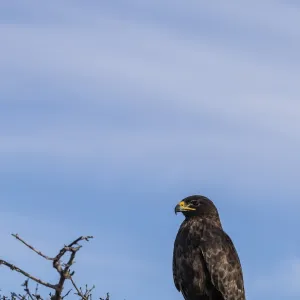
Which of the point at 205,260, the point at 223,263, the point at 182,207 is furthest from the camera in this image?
the point at 182,207

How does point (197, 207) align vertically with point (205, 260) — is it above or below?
above

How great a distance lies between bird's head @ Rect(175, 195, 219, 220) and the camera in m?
13.3

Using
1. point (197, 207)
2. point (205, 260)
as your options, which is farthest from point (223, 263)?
point (197, 207)

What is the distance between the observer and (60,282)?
580 centimetres

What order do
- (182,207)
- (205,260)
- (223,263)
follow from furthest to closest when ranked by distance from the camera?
(182,207) < (223,263) < (205,260)

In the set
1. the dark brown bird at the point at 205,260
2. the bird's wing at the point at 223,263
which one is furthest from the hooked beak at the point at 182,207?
the bird's wing at the point at 223,263

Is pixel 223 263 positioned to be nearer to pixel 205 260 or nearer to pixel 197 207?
pixel 205 260

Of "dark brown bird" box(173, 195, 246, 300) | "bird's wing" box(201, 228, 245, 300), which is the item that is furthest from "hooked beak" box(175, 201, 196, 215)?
"bird's wing" box(201, 228, 245, 300)

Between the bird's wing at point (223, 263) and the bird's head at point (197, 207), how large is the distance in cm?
38

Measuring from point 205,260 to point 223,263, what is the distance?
15.1 inches

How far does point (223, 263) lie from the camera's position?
12891mm

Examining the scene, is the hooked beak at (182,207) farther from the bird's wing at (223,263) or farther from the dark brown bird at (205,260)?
the bird's wing at (223,263)

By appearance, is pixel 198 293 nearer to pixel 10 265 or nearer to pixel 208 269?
pixel 208 269

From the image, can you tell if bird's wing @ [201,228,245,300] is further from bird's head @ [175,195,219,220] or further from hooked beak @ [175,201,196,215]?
hooked beak @ [175,201,196,215]
